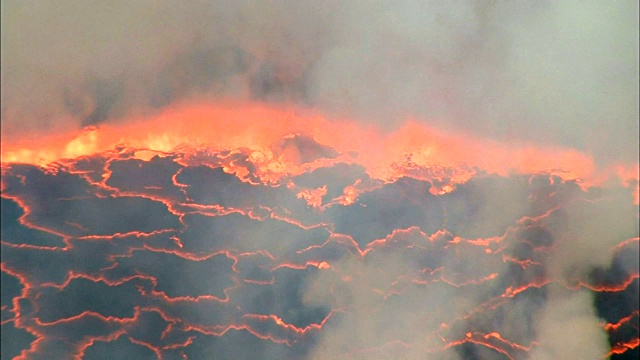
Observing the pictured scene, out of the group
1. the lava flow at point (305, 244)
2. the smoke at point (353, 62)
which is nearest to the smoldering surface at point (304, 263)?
the lava flow at point (305, 244)

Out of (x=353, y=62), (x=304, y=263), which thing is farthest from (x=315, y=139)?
(x=304, y=263)

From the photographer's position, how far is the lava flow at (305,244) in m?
2.13

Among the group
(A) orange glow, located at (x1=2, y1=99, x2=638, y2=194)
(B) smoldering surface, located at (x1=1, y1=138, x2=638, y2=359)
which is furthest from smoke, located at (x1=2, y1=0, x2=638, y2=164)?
(B) smoldering surface, located at (x1=1, y1=138, x2=638, y2=359)

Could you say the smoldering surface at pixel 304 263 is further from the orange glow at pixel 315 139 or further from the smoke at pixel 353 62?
the smoke at pixel 353 62

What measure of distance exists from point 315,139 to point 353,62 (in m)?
0.42

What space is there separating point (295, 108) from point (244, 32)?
433 mm

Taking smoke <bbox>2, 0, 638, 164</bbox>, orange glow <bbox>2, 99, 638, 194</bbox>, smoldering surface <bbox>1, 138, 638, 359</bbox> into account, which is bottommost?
smoldering surface <bbox>1, 138, 638, 359</bbox>

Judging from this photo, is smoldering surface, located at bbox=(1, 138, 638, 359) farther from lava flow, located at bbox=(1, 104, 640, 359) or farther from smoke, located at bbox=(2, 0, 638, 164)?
smoke, located at bbox=(2, 0, 638, 164)

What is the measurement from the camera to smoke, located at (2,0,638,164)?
2180mm

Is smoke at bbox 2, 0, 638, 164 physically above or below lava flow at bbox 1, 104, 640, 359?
above

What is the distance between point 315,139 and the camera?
2.37 m

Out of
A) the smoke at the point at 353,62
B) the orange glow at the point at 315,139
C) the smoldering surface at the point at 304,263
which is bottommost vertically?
the smoldering surface at the point at 304,263

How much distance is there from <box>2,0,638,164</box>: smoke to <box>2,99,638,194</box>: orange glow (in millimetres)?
57

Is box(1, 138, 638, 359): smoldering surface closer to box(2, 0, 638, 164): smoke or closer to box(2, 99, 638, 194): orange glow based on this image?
box(2, 99, 638, 194): orange glow
